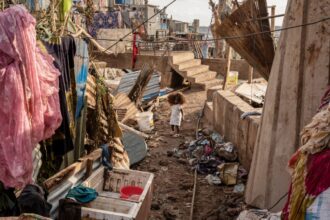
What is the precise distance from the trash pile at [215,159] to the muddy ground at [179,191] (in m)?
0.15

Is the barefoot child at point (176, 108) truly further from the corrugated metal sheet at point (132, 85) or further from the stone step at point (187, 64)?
the stone step at point (187, 64)

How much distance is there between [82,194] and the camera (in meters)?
4.12

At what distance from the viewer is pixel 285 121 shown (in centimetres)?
462

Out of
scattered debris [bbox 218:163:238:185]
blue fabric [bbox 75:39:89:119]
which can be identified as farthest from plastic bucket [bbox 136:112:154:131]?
blue fabric [bbox 75:39:89:119]

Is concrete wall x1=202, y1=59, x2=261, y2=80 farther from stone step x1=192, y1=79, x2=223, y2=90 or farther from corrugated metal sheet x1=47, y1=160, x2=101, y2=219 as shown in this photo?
corrugated metal sheet x1=47, y1=160, x2=101, y2=219

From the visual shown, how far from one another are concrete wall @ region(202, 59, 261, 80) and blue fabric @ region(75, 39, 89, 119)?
12472 mm

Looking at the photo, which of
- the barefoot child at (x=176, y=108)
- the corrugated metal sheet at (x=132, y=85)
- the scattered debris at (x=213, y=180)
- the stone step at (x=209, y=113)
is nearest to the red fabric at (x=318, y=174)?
the scattered debris at (x=213, y=180)

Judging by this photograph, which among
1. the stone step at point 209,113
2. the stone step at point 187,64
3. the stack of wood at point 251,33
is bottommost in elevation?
the stone step at point 209,113

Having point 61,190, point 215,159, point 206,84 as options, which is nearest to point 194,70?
point 206,84

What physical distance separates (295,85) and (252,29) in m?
1.10

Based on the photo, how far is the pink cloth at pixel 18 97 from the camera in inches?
126

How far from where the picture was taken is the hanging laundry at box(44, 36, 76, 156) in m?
4.26

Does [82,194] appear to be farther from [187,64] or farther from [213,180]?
[187,64]

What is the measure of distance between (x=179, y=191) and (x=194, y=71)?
10629 mm
